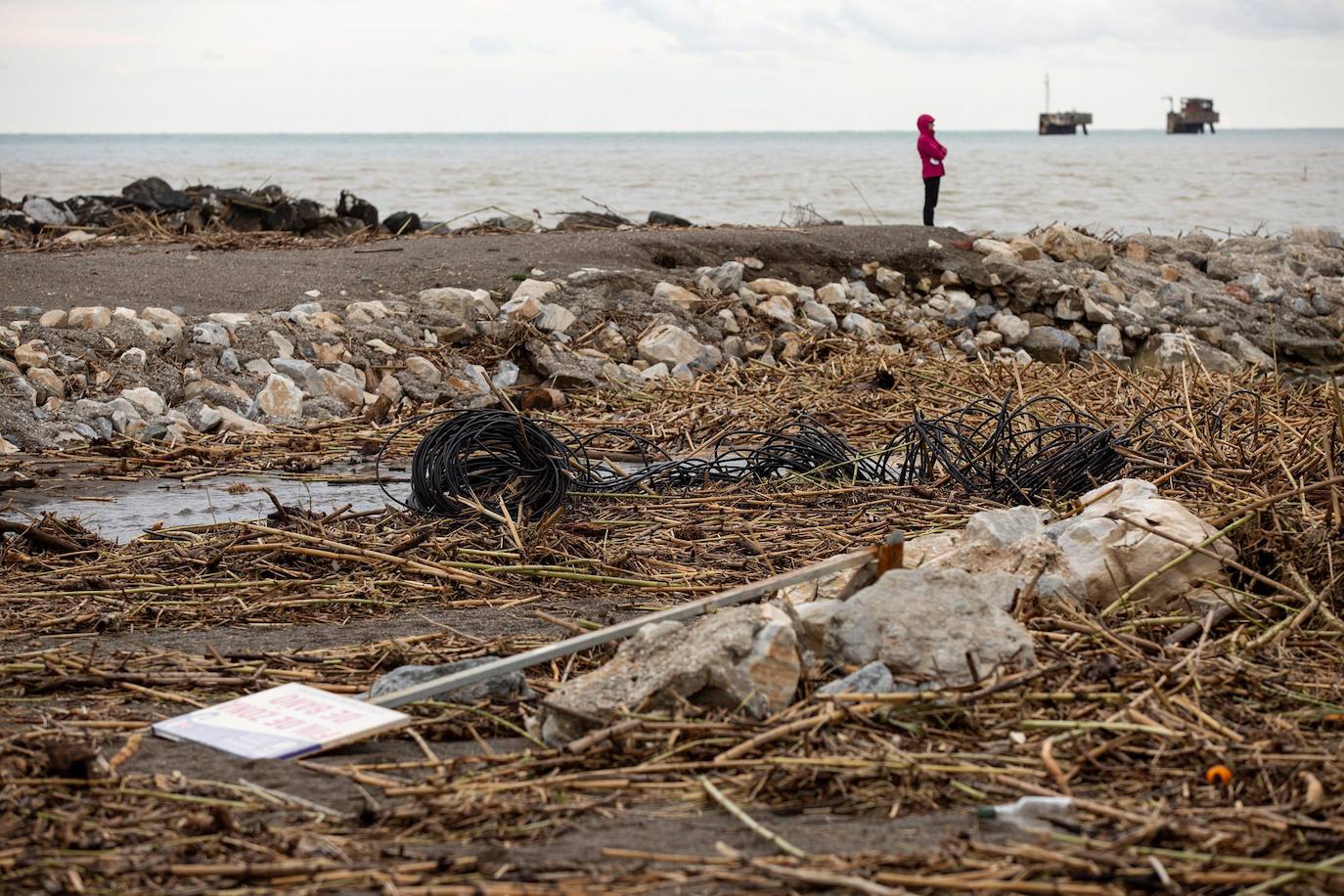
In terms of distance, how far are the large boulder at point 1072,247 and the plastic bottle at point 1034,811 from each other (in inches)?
489

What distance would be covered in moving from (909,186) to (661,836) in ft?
125

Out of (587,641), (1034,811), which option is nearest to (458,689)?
(587,641)

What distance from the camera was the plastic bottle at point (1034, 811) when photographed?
2568 millimetres

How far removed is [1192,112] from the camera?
332ft

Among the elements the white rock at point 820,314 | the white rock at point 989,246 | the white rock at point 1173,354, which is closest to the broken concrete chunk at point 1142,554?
the white rock at point 820,314

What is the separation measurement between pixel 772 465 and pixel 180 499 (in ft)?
9.24

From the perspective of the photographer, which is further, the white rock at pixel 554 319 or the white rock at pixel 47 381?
the white rock at pixel 554 319

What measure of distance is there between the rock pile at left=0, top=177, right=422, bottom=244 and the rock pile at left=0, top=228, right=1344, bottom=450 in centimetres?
488

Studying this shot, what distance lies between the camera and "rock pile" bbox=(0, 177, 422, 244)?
14.8m

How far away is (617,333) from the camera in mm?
10477

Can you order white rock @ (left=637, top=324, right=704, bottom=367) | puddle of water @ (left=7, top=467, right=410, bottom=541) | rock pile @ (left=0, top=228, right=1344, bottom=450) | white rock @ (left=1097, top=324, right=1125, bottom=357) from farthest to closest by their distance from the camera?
white rock @ (left=1097, top=324, right=1125, bottom=357), white rock @ (left=637, top=324, right=704, bottom=367), rock pile @ (left=0, top=228, right=1344, bottom=450), puddle of water @ (left=7, top=467, right=410, bottom=541)

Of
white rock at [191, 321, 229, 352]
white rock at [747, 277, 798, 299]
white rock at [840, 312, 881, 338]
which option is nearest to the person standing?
white rock at [747, 277, 798, 299]

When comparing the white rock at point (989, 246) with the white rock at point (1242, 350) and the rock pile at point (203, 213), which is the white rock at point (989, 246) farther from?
the rock pile at point (203, 213)

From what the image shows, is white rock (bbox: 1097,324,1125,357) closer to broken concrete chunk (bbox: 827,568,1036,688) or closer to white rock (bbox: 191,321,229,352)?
white rock (bbox: 191,321,229,352)
